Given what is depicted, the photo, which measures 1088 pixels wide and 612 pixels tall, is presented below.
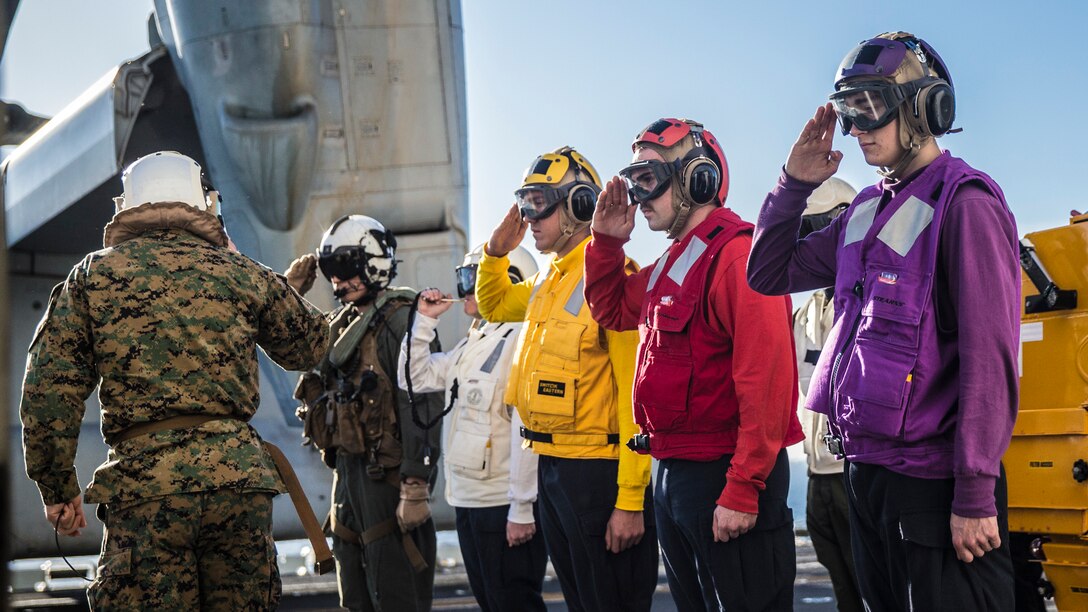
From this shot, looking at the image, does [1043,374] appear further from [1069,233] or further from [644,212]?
[644,212]

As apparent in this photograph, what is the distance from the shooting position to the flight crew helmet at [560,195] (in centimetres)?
433

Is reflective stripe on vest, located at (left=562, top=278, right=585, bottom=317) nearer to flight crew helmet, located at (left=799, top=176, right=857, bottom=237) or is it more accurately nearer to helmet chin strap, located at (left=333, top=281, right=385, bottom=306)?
flight crew helmet, located at (left=799, top=176, right=857, bottom=237)

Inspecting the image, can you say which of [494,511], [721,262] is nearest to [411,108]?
[494,511]

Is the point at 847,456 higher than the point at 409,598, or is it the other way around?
the point at 847,456

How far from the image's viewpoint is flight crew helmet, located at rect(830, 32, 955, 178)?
8.61 feet

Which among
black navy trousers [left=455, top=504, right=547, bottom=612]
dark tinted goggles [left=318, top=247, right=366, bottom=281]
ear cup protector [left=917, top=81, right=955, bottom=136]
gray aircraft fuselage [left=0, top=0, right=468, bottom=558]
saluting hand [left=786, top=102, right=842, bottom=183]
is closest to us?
ear cup protector [left=917, top=81, right=955, bottom=136]

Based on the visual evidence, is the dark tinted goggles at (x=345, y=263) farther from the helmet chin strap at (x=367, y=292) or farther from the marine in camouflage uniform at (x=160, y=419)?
the marine in camouflage uniform at (x=160, y=419)

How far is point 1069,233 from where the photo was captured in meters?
4.71

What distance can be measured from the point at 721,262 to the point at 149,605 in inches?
72.1

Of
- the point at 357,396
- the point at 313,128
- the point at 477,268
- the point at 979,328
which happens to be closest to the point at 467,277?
the point at 477,268

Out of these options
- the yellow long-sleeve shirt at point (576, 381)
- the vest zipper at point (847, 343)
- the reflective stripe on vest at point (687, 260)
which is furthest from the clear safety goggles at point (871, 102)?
the yellow long-sleeve shirt at point (576, 381)

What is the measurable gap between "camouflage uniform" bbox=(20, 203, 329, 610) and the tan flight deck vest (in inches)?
66.5

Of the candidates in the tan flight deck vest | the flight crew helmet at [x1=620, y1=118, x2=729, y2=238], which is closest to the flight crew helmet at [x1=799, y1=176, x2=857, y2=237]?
the flight crew helmet at [x1=620, y1=118, x2=729, y2=238]

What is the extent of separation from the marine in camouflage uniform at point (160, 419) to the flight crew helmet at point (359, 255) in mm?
1986
